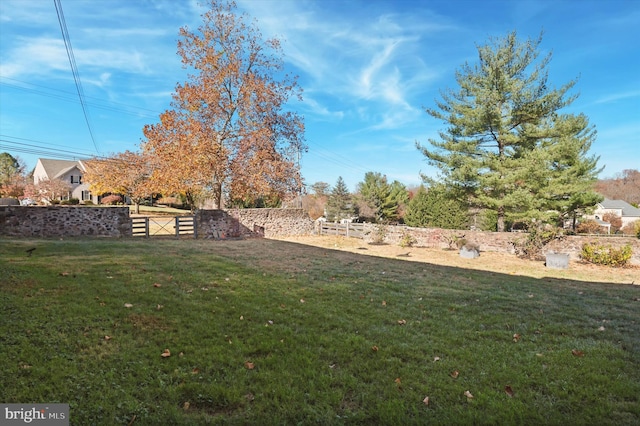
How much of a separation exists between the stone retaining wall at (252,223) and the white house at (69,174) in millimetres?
35054

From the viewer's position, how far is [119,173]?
107ft

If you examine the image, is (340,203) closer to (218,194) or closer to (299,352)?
(218,194)

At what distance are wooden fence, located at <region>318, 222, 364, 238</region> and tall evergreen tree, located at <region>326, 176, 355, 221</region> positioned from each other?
19.2m

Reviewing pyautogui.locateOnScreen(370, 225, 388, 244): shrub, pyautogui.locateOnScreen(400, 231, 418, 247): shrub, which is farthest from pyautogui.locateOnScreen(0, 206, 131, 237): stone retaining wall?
pyautogui.locateOnScreen(400, 231, 418, 247): shrub

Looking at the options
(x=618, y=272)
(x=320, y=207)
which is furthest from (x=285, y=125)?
(x=320, y=207)

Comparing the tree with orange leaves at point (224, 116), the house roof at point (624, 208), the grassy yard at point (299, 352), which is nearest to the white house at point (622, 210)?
the house roof at point (624, 208)

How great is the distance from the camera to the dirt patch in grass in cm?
1087

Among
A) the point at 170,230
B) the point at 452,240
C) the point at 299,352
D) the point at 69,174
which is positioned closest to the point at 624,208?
the point at 452,240

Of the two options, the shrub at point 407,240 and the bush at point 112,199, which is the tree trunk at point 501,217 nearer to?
the shrub at point 407,240

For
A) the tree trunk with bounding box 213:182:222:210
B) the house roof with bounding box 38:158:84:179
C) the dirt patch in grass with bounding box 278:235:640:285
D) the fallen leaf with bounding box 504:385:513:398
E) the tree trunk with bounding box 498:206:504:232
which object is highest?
the house roof with bounding box 38:158:84:179

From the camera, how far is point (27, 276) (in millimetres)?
5883

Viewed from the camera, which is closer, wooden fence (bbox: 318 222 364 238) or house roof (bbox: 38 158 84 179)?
wooden fence (bbox: 318 222 364 238)

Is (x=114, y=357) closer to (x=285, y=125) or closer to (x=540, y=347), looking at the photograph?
(x=540, y=347)

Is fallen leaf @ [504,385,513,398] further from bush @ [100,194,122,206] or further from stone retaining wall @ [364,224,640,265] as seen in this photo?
bush @ [100,194,122,206]
